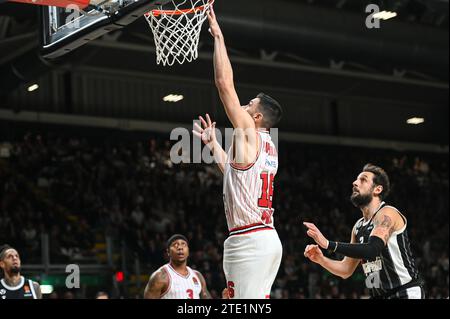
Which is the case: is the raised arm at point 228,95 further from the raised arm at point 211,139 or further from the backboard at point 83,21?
the backboard at point 83,21

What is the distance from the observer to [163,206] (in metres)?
23.0

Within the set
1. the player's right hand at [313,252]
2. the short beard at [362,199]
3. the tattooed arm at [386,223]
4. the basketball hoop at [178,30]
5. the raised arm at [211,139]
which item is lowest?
the player's right hand at [313,252]

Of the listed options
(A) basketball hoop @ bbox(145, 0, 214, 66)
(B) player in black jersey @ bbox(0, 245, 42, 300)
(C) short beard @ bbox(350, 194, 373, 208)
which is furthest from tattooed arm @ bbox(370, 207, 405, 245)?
(B) player in black jersey @ bbox(0, 245, 42, 300)

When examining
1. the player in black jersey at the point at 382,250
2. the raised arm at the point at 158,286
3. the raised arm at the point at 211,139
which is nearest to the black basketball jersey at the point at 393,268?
the player in black jersey at the point at 382,250

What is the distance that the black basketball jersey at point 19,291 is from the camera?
9.86 metres

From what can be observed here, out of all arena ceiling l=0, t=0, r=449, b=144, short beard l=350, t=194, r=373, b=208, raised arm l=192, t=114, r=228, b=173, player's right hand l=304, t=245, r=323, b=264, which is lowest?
player's right hand l=304, t=245, r=323, b=264

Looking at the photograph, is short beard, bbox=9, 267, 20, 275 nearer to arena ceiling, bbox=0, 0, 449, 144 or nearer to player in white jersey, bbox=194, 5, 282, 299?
player in white jersey, bbox=194, 5, 282, 299

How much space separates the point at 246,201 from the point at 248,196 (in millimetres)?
40

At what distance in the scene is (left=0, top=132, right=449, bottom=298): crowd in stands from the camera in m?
19.8

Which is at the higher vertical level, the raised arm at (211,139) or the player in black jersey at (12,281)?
the raised arm at (211,139)

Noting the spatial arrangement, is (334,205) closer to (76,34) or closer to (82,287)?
(82,287)

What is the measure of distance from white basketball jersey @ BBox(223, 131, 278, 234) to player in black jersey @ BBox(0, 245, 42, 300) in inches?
173

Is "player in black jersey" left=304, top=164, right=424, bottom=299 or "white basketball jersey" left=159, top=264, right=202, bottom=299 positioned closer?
"player in black jersey" left=304, top=164, right=424, bottom=299

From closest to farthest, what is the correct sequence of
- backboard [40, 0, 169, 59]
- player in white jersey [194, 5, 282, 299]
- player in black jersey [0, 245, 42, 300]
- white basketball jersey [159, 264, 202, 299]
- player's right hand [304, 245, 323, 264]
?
player in white jersey [194, 5, 282, 299] < player's right hand [304, 245, 323, 264] < backboard [40, 0, 169, 59] < player in black jersey [0, 245, 42, 300] < white basketball jersey [159, 264, 202, 299]
